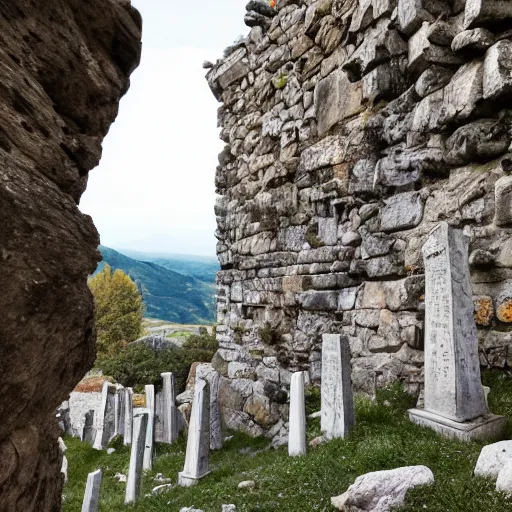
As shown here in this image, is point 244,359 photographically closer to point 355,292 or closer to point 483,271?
point 355,292

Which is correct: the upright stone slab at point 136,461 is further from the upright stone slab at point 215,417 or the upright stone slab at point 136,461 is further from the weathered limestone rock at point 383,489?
the weathered limestone rock at point 383,489

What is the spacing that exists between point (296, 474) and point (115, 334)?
82.3ft

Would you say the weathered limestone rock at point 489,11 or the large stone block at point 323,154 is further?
the large stone block at point 323,154

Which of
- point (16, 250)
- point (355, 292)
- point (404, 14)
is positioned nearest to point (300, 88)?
point (404, 14)

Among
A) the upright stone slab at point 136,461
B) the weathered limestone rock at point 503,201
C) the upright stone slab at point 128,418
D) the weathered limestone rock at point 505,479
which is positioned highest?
the weathered limestone rock at point 503,201

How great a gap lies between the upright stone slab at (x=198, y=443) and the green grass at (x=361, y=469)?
0.15 m

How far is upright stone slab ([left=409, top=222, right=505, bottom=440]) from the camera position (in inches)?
153

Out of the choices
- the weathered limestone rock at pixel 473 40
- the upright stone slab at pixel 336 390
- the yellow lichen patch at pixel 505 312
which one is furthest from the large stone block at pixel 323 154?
the yellow lichen patch at pixel 505 312

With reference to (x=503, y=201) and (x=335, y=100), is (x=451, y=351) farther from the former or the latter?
(x=335, y=100)

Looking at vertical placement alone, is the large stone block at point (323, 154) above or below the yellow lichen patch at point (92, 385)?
above

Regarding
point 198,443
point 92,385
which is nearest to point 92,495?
point 198,443

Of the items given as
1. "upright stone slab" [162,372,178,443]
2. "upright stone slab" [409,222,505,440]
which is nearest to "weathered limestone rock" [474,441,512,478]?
"upright stone slab" [409,222,505,440]

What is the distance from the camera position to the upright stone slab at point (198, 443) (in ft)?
18.2

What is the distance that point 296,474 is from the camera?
160 inches
